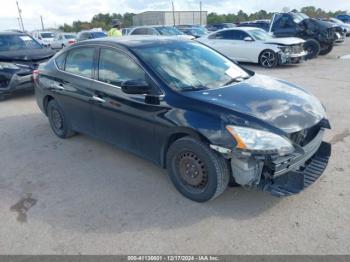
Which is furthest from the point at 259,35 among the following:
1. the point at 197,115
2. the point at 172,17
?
the point at 172,17

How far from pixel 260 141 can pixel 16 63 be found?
7.49 meters

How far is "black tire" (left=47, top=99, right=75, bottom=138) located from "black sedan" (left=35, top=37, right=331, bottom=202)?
21.0 inches

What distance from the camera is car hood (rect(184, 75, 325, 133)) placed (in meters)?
3.10

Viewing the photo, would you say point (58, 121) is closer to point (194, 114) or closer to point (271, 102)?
point (194, 114)

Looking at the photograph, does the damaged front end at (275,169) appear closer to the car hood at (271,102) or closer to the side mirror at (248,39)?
the car hood at (271,102)

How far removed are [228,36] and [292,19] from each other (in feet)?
11.1

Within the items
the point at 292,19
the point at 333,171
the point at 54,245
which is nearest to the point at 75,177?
the point at 54,245

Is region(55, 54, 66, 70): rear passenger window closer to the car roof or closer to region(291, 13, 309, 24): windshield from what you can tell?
the car roof

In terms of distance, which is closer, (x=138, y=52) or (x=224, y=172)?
(x=224, y=172)

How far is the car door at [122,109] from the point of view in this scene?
12.0 feet

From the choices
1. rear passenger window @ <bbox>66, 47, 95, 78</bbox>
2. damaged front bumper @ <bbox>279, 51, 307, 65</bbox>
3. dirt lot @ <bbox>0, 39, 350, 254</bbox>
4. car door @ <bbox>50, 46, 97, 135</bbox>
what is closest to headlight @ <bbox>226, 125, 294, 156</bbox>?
dirt lot @ <bbox>0, 39, 350, 254</bbox>

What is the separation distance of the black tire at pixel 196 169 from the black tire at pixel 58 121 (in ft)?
7.78

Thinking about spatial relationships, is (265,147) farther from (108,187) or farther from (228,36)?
(228,36)

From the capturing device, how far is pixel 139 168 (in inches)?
166
